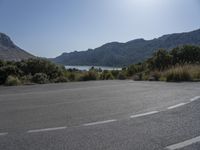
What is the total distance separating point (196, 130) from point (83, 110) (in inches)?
136

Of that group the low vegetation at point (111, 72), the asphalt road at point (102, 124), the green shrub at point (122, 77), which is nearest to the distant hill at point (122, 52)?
the low vegetation at point (111, 72)

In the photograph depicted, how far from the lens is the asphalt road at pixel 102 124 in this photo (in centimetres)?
549

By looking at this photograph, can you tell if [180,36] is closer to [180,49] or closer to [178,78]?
[180,49]

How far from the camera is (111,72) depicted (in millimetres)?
28562

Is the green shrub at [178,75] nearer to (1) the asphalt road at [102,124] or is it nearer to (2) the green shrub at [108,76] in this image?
(1) the asphalt road at [102,124]

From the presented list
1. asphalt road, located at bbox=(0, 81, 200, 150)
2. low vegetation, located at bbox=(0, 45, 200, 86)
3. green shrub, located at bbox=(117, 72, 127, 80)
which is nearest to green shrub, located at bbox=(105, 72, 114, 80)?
low vegetation, located at bbox=(0, 45, 200, 86)

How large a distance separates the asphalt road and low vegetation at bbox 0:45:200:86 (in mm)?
8168

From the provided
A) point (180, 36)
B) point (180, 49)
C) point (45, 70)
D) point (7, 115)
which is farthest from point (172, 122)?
point (180, 36)

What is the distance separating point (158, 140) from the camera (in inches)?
221

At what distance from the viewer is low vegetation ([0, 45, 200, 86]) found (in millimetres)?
18812


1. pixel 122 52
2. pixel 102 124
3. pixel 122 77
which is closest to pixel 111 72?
pixel 122 77

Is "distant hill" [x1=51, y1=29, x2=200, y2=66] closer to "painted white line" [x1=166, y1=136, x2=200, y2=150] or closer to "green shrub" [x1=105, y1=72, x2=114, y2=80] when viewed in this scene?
"green shrub" [x1=105, y1=72, x2=114, y2=80]

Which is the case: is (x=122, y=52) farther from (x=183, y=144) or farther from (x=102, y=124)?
(x=183, y=144)

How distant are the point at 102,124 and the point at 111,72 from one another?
70.9 feet
